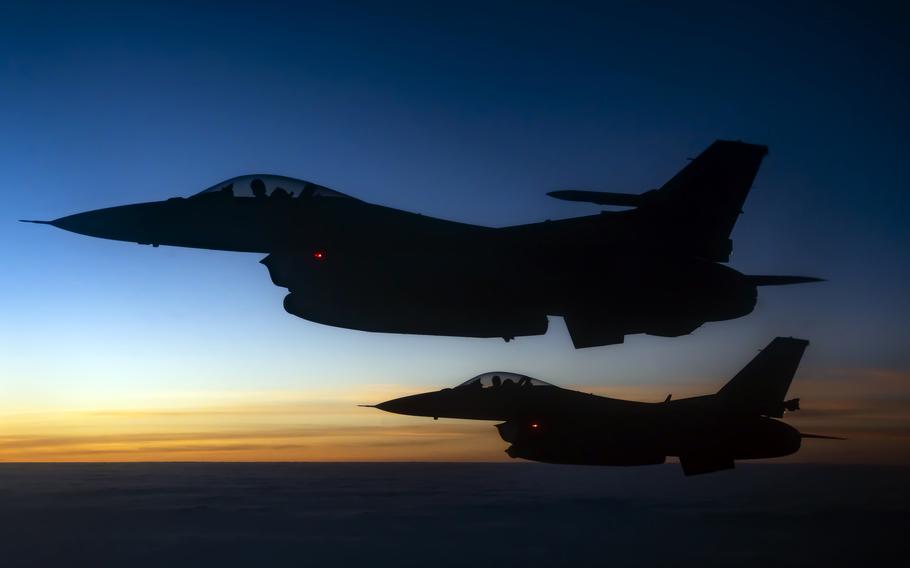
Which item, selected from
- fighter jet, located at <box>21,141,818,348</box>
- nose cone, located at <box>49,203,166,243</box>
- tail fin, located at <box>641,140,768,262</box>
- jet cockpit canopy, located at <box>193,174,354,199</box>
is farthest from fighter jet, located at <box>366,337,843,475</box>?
nose cone, located at <box>49,203,166,243</box>

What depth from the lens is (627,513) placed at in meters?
193

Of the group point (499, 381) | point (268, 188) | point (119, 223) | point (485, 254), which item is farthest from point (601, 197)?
point (499, 381)

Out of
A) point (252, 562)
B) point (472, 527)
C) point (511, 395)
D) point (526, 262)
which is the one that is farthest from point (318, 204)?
point (472, 527)

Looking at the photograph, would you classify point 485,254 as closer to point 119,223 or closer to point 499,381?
point 119,223

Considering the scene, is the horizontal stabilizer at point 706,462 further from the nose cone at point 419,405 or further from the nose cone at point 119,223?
the nose cone at point 119,223

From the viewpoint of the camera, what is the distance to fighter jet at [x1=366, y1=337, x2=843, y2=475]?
131 feet

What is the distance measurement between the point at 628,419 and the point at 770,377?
12.6 metres

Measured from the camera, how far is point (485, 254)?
1939 cm

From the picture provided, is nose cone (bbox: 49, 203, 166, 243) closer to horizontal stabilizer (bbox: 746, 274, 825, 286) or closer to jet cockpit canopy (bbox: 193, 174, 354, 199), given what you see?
jet cockpit canopy (bbox: 193, 174, 354, 199)

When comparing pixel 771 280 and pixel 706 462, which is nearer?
pixel 771 280

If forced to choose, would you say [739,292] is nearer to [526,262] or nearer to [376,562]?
[526,262]

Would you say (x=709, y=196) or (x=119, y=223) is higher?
(x=709, y=196)

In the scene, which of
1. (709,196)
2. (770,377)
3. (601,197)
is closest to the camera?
(601,197)

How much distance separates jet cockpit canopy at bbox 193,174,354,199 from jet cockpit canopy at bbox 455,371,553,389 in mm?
26379
